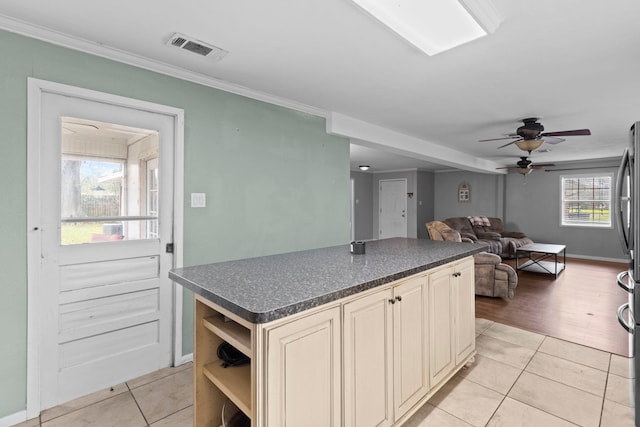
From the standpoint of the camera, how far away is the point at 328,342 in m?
1.28

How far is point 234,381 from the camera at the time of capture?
1.37 metres

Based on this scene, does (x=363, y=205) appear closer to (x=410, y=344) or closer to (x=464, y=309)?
(x=464, y=309)

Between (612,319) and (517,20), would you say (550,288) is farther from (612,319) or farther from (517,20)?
(517,20)

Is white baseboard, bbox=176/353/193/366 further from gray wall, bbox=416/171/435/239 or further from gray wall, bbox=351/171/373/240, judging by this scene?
gray wall, bbox=416/171/435/239

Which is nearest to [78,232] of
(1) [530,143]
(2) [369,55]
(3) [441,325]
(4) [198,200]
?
(4) [198,200]

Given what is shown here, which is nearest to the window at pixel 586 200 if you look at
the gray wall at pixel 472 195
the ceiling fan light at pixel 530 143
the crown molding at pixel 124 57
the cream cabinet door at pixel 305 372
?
the gray wall at pixel 472 195

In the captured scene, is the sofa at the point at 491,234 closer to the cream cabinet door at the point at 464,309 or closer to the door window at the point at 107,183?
the cream cabinet door at the point at 464,309

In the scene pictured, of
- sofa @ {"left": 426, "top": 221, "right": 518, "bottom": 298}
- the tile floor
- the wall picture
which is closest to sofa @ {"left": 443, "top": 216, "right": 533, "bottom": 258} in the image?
the wall picture

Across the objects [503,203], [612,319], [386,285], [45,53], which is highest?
[45,53]

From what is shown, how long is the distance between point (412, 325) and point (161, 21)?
2200 mm

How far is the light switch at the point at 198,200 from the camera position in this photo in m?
2.52

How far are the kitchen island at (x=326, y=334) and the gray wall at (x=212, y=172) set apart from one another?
94 centimetres

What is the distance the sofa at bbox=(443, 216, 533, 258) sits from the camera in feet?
22.0

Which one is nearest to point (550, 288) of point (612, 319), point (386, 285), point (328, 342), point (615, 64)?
point (612, 319)
